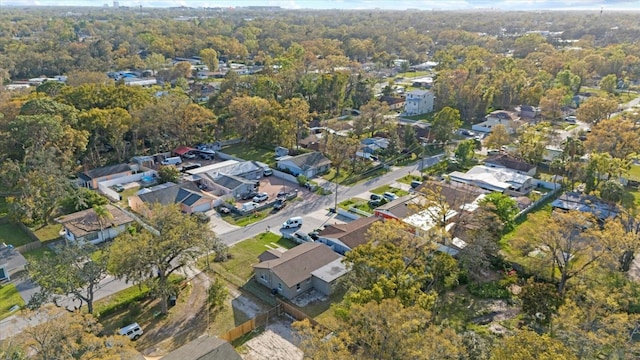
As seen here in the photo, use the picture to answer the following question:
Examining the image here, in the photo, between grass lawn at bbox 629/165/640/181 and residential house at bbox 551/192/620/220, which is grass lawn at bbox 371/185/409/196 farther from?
grass lawn at bbox 629/165/640/181

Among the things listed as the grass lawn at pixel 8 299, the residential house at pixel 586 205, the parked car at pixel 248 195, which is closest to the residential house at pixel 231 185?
the parked car at pixel 248 195

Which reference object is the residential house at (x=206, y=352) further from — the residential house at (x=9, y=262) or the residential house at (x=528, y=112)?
the residential house at (x=528, y=112)

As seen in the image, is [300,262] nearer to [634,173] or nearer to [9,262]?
[9,262]

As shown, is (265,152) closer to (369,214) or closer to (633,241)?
(369,214)

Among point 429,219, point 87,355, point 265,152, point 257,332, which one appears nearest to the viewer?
point 87,355

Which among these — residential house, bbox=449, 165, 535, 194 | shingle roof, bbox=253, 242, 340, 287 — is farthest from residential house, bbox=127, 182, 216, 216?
residential house, bbox=449, 165, 535, 194

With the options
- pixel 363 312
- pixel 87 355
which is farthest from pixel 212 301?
pixel 363 312
